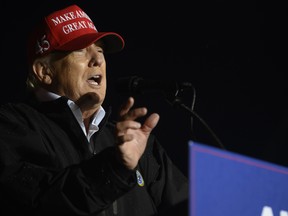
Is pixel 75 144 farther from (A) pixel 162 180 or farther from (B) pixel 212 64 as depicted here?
(B) pixel 212 64

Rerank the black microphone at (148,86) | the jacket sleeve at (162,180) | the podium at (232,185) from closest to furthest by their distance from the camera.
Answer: the podium at (232,185) < the black microphone at (148,86) < the jacket sleeve at (162,180)

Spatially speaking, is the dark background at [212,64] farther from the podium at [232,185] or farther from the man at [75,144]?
the podium at [232,185]

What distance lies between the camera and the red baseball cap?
2.07m

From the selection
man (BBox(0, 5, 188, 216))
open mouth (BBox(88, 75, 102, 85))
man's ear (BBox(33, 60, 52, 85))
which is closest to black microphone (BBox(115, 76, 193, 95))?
man (BBox(0, 5, 188, 216))

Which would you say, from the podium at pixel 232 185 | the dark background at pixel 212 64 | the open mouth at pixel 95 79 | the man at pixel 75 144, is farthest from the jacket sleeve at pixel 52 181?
the dark background at pixel 212 64

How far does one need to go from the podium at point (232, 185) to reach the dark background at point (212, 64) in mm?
1496

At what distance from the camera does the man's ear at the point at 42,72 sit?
2.08 metres

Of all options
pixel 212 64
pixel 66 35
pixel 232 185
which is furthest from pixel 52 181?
pixel 212 64

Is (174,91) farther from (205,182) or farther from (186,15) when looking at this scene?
(186,15)

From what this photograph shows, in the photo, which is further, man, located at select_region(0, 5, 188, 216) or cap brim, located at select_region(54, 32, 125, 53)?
cap brim, located at select_region(54, 32, 125, 53)

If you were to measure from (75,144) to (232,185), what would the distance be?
2.40 ft

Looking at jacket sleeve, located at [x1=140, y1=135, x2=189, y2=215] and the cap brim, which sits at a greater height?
the cap brim

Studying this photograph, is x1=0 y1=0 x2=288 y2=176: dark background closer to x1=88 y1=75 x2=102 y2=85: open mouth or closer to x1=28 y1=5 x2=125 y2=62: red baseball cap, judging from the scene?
x1=28 y1=5 x2=125 y2=62: red baseball cap

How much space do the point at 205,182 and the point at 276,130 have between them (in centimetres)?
187
